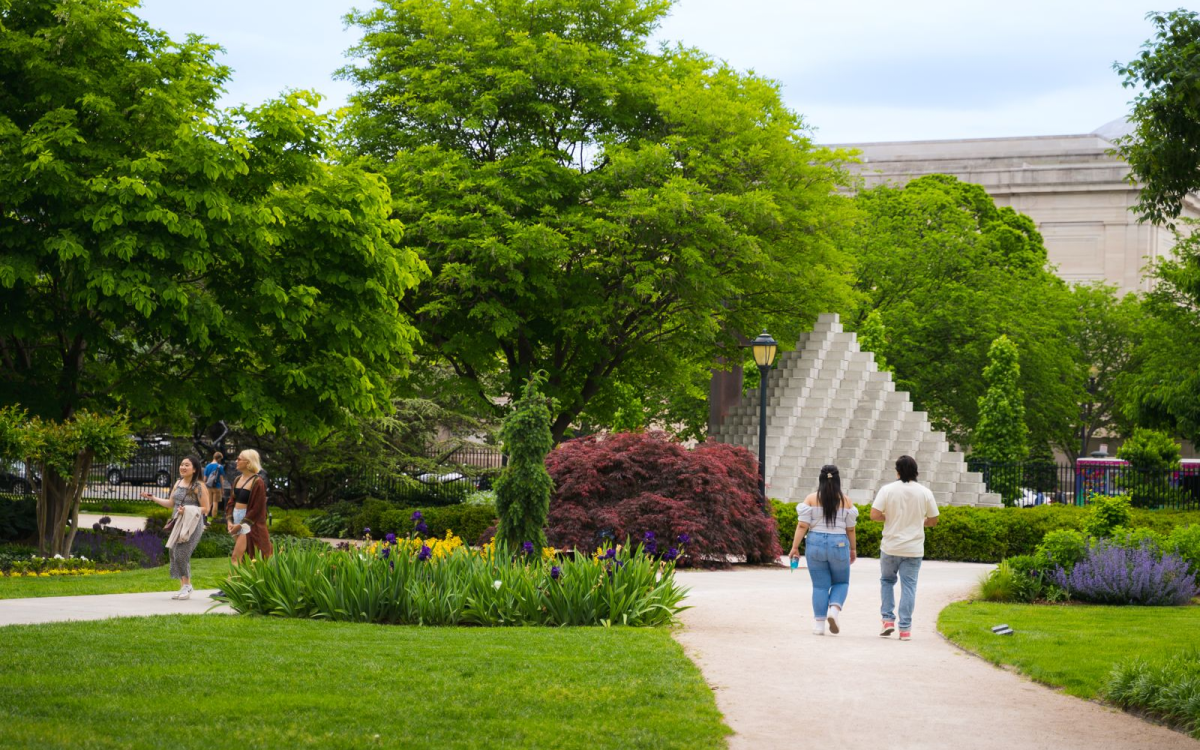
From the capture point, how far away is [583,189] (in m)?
28.7

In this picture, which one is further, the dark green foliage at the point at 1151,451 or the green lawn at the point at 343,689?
the dark green foliage at the point at 1151,451

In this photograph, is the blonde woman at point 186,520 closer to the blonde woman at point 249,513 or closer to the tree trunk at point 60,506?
the blonde woman at point 249,513

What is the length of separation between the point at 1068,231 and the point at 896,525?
6669 centimetres

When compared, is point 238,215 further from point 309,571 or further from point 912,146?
point 912,146

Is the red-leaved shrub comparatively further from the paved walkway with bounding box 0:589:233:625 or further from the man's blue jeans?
the man's blue jeans

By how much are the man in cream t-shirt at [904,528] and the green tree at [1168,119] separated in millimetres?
3349

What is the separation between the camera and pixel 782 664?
1064cm

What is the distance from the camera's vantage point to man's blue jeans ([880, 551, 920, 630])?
41.2 feet

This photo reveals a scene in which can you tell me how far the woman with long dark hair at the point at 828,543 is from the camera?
12.6 m

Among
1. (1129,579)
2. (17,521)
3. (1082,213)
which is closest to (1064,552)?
(1129,579)

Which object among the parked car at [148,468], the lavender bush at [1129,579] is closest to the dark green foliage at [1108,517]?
the lavender bush at [1129,579]

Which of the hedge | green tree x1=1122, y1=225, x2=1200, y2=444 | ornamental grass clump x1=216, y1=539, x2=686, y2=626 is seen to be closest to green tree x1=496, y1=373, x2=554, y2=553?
ornamental grass clump x1=216, y1=539, x2=686, y2=626

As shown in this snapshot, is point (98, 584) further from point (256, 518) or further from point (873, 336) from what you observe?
point (873, 336)

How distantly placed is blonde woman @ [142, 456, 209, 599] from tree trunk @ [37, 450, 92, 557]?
15.0ft
